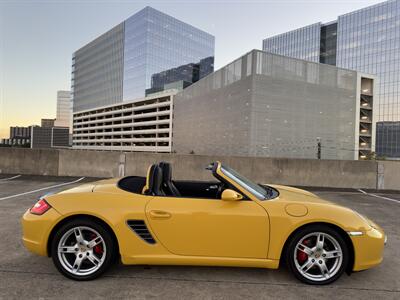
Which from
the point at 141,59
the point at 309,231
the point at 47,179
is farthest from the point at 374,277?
the point at 141,59

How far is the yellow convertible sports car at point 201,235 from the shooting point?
2881 millimetres

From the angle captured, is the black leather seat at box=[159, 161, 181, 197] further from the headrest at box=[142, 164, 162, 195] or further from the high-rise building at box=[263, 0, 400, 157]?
the high-rise building at box=[263, 0, 400, 157]

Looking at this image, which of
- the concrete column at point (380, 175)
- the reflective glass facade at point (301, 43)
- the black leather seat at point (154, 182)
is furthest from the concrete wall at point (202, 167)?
the reflective glass facade at point (301, 43)

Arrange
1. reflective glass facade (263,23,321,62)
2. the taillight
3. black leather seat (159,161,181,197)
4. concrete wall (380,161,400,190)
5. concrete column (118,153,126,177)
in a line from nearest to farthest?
the taillight < black leather seat (159,161,181,197) < concrete wall (380,161,400,190) < concrete column (118,153,126,177) < reflective glass facade (263,23,321,62)

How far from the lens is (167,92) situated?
8700 cm

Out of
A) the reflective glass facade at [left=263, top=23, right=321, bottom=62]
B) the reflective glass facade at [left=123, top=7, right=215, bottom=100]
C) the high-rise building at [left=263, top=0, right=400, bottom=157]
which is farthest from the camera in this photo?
the reflective glass facade at [left=123, top=7, right=215, bottom=100]

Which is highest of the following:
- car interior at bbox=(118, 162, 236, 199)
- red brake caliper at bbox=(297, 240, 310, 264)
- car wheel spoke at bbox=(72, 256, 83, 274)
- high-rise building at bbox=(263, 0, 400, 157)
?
high-rise building at bbox=(263, 0, 400, 157)

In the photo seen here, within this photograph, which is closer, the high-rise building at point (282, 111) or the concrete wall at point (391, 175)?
the concrete wall at point (391, 175)

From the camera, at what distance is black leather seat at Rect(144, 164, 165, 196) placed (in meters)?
3.08

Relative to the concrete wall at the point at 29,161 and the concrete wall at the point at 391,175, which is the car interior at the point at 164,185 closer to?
the concrete wall at the point at 29,161

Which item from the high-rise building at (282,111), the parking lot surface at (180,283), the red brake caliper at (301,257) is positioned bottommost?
the parking lot surface at (180,283)

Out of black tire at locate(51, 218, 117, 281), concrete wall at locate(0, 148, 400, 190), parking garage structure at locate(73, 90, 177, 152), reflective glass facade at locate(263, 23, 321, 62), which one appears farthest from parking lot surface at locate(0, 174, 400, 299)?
reflective glass facade at locate(263, 23, 321, 62)

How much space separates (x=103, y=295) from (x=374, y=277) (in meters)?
2.89

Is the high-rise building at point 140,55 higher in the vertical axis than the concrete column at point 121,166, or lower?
higher
